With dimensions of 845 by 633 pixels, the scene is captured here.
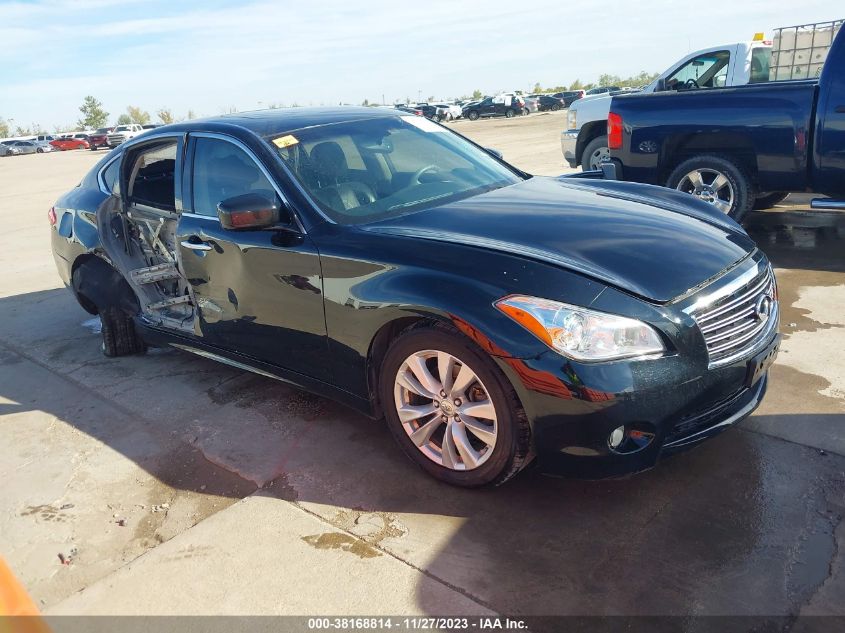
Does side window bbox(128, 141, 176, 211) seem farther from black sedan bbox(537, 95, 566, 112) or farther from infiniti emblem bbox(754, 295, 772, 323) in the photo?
black sedan bbox(537, 95, 566, 112)

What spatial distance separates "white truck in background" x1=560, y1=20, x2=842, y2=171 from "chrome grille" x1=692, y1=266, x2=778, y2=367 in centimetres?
650

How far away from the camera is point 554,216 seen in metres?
3.43

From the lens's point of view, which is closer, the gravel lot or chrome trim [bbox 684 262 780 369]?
the gravel lot

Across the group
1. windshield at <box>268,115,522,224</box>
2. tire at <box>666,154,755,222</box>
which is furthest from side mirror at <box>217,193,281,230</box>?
tire at <box>666,154,755,222</box>

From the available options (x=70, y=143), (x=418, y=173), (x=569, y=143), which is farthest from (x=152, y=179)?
(x=70, y=143)

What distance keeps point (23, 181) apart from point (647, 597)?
1053 inches

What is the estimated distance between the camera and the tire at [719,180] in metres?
6.83

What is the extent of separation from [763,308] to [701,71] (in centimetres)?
769

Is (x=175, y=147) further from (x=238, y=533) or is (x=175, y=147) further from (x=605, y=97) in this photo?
(x=605, y=97)

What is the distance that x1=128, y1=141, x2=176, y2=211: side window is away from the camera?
470 centimetres

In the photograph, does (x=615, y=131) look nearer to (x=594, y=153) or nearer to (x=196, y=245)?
(x=594, y=153)

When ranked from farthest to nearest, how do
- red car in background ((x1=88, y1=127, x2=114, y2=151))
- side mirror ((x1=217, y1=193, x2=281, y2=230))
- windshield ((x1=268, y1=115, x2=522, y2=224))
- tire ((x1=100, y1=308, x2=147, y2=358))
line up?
red car in background ((x1=88, y1=127, x2=114, y2=151)) → tire ((x1=100, y1=308, x2=147, y2=358)) → windshield ((x1=268, y1=115, x2=522, y2=224)) → side mirror ((x1=217, y1=193, x2=281, y2=230))

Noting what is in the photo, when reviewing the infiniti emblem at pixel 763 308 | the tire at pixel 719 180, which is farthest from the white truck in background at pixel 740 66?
the infiniti emblem at pixel 763 308

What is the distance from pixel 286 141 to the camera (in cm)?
385
